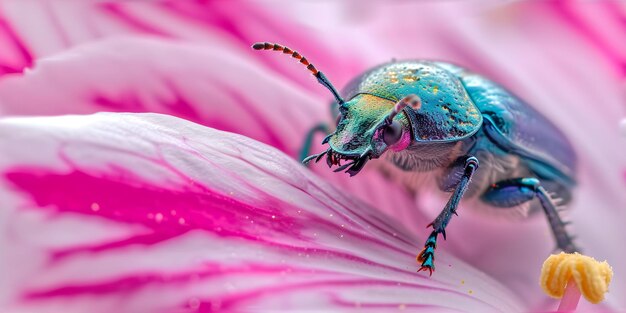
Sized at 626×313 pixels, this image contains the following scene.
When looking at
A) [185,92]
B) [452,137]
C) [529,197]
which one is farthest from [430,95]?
[185,92]

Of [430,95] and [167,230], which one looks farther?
[430,95]

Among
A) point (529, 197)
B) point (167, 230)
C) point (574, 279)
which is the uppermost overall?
point (529, 197)

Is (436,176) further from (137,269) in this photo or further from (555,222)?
(137,269)

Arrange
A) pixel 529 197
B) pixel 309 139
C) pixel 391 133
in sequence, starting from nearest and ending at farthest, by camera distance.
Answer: pixel 391 133, pixel 529 197, pixel 309 139

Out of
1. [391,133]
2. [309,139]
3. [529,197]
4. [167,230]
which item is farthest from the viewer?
[309,139]

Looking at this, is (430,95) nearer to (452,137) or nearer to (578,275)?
(452,137)

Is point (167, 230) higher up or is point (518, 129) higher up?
point (518, 129)

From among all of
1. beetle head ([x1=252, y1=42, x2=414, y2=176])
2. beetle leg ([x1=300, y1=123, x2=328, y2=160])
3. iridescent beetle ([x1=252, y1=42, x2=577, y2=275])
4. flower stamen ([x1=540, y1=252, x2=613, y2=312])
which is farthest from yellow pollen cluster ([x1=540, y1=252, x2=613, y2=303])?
beetle leg ([x1=300, y1=123, x2=328, y2=160])
